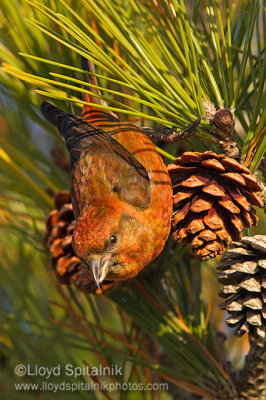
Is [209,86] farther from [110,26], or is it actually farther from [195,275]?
[195,275]

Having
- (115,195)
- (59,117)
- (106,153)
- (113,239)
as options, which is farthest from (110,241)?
(59,117)

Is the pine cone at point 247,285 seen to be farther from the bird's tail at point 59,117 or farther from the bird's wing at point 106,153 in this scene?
the bird's tail at point 59,117

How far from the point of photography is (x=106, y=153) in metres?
1.76

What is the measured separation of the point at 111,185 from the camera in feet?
5.49

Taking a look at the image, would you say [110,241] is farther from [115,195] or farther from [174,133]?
[174,133]

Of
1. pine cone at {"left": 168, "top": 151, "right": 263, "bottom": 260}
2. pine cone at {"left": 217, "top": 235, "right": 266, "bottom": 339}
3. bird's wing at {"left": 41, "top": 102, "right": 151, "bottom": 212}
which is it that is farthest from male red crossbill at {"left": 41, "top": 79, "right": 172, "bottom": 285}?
pine cone at {"left": 217, "top": 235, "right": 266, "bottom": 339}

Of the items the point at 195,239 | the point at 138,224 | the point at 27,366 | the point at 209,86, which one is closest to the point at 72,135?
the point at 138,224

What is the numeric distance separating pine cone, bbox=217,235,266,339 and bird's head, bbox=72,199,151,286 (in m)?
0.34

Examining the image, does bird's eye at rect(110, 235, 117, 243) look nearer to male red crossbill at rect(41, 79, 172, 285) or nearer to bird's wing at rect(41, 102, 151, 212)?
male red crossbill at rect(41, 79, 172, 285)

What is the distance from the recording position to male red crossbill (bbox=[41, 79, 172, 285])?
4.89 feet

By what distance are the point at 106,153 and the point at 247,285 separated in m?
0.80

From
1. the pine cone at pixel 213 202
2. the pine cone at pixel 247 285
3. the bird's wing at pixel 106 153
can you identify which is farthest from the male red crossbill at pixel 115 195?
the pine cone at pixel 247 285

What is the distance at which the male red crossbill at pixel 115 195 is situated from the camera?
149 centimetres

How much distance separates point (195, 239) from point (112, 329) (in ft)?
3.89
